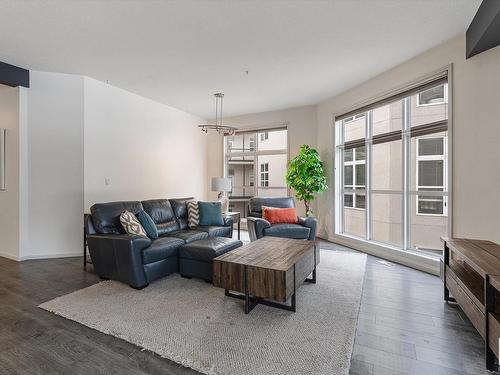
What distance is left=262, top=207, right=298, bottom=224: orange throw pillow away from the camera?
4.79 meters

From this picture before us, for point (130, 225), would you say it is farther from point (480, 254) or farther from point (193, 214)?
point (480, 254)

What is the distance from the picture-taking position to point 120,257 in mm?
3049

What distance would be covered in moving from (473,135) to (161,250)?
385cm

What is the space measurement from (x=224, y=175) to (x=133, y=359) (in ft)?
17.9

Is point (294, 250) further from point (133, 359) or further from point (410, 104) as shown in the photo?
point (410, 104)

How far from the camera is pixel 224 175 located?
709 cm

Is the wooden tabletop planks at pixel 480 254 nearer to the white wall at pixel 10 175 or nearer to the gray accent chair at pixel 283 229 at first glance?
the gray accent chair at pixel 283 229

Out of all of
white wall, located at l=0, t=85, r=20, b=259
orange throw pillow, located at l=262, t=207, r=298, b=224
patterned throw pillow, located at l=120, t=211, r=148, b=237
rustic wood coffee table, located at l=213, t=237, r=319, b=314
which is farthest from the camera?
orange throw pillow, located at l=262, t=207, r=298, b=224

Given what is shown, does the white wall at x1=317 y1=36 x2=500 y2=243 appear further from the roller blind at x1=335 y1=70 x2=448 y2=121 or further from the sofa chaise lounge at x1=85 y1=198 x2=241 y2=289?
the sofa chaise lounge at x1=85 y1=198 x2=241 y2=289

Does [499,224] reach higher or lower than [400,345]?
higher

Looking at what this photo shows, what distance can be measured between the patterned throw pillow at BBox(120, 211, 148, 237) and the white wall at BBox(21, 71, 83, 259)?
4.68 feet

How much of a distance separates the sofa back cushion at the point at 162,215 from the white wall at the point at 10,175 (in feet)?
6.53

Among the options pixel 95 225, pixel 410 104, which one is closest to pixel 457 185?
pixel 410 104

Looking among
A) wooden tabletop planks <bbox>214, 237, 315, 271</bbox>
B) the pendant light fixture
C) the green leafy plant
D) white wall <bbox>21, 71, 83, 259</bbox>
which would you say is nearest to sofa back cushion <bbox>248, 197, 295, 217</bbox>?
the green leafy plant
